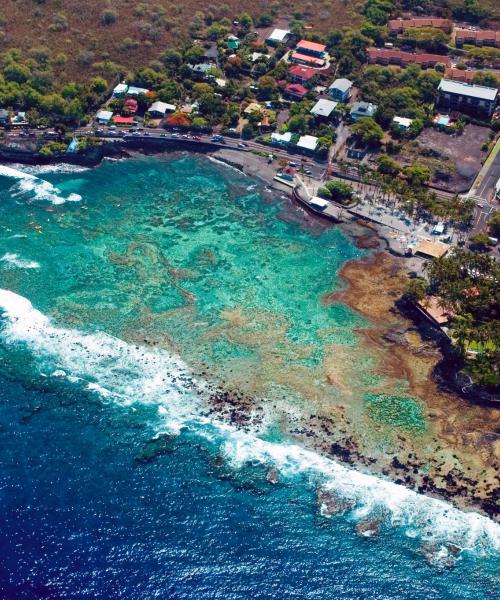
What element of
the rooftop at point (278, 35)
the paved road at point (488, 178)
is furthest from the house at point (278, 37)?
the paved road at point (488, 178)

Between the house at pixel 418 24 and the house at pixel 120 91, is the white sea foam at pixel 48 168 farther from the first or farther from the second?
the house at pixel 418 24

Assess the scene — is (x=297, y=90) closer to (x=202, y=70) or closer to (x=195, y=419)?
(x=202, y=70)

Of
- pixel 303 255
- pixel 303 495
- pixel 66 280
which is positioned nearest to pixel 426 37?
pixel 303 255

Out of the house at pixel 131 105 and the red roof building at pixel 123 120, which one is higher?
the house at pixel 131 105

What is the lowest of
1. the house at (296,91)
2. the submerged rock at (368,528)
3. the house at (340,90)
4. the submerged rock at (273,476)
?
the submerged rock at (273,476)

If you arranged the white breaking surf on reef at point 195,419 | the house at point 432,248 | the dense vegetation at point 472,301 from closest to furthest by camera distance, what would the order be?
the white breaking surf on reef at point 195,419 < the dense vegetation at point 472,301 < the house at point 432,248

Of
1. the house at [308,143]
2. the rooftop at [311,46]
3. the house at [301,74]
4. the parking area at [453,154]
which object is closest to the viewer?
the parking area at [453,154]

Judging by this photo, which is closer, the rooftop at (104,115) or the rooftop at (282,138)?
the rooftop at (282,138)

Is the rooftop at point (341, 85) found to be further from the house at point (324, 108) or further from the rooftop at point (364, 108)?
the rooftop at point (364, 108)

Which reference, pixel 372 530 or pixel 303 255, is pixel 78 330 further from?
pixel 372 530
